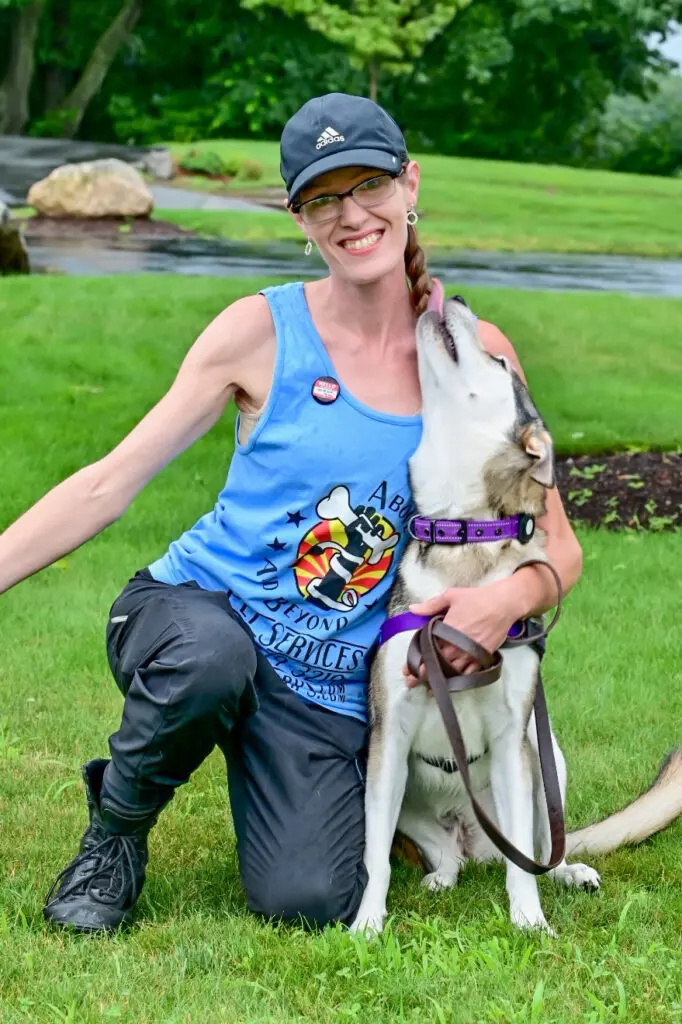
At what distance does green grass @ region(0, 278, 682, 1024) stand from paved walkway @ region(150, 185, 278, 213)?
1250 centimetres

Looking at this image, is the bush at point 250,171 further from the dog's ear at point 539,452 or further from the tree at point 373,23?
the dog's ear at point 539,452

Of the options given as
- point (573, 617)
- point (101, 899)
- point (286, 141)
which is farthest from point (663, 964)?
point (573, 617)

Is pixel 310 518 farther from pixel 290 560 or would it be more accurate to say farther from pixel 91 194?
pixel 91 194

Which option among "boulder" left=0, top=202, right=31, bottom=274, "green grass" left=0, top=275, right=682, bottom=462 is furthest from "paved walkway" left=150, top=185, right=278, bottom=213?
"green grass" left=0, top=275, right=682, bottom=462

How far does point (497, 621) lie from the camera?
9.58ft

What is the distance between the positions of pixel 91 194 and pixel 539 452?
53.1 ft

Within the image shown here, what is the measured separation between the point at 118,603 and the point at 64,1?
34.6 m

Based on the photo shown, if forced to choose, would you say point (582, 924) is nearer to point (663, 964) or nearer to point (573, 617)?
point (663, 964)

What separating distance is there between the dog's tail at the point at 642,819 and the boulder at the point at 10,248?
31.6 ft

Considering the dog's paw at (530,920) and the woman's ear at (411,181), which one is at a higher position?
the woman's ear at (411,181)

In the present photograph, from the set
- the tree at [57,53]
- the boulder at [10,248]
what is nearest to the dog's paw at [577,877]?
the boulder at [10,248]

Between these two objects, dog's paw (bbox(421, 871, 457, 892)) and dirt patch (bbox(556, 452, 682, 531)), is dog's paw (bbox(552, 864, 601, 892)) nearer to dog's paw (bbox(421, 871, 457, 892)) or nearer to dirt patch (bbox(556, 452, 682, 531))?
dog's paw (bbox(421, 871, 457, 892))

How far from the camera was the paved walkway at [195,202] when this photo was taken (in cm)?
2020

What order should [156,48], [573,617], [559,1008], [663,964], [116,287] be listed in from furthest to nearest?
[156,48]
[116,287]
[573,617]
[663,964]
[559,1008]
